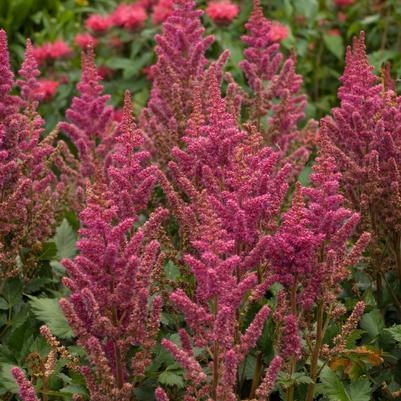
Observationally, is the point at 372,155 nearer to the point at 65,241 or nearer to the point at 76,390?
the point at 76,390

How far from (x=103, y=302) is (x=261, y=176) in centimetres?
64

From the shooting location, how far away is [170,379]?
2.63 meters

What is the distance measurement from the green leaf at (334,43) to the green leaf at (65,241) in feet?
12.0

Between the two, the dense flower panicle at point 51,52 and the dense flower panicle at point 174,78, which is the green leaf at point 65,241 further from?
the dense flower panicle at point 51,52

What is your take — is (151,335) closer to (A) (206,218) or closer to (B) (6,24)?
(A) (206,218)

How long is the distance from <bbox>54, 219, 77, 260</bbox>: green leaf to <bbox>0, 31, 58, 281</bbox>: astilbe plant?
0.13 m

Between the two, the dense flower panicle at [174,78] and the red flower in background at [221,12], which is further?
the red flower in background at [221,12]

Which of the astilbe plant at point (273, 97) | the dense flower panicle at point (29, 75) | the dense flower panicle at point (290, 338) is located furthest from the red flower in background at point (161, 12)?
the dense flower panicle at point (290, 338)

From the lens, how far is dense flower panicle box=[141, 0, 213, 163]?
362 centimetres

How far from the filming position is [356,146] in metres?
3.37

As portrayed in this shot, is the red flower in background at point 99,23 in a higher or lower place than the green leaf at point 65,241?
higher

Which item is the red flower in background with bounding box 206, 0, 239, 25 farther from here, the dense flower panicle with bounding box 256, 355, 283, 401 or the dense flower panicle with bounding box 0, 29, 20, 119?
the dense flower panicle with bounding box 256, 355, 283, 401

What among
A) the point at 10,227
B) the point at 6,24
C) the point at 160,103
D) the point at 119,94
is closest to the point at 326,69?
the point at 119,94

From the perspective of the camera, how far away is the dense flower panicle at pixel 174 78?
362cm
